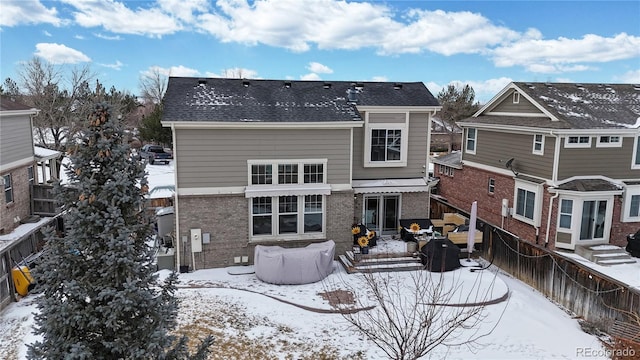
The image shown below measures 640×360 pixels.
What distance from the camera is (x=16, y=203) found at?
64.0 ft

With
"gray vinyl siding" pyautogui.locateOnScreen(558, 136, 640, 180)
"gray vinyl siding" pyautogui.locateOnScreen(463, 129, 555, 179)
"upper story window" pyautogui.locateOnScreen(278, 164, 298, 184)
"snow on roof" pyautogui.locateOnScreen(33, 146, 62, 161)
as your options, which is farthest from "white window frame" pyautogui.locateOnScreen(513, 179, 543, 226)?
"snow on roof" pyautogui.locateOnScreen(33, 146, 62, 161)

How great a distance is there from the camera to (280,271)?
14789 mm

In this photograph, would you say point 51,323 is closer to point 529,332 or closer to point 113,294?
point 113,294

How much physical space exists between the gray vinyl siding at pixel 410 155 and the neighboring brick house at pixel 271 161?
0.21 feet

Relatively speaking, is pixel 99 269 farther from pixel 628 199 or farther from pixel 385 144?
pixel 628 199

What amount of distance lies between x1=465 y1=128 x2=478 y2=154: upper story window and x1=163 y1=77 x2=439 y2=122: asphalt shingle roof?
502cm

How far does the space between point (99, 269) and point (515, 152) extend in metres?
19.1

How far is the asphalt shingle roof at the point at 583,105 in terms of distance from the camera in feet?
60.0

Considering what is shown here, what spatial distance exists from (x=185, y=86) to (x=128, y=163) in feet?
40.3

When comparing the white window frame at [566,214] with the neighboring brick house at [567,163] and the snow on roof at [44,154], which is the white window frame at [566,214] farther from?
the snow on roof at [44,154]

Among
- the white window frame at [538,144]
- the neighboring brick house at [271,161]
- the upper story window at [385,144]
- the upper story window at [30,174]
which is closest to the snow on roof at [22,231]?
the upper story window at [30,174]

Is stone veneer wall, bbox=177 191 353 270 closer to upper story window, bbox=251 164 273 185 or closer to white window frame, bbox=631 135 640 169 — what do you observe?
upper story window, bbox=251 164 273 185

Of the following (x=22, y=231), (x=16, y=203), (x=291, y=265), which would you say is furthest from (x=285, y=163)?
(x=16, y=203)

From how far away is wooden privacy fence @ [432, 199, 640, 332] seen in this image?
12648 mm
